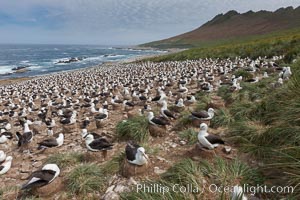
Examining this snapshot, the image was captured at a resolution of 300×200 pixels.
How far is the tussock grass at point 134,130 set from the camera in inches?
315

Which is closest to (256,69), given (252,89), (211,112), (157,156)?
(252,89)

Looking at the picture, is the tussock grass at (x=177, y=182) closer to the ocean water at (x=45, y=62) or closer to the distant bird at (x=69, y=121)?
the distant bird at (x=69, y=121)

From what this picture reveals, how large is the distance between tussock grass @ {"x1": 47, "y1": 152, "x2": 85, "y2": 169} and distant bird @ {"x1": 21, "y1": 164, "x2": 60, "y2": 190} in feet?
3.36

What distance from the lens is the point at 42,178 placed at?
18.5ft

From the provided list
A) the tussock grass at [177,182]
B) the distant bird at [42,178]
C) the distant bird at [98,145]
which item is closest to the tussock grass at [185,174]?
the tussock grass at [177,182]

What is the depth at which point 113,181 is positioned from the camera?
585 cm

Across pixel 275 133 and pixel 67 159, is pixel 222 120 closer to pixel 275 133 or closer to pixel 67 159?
pixel 275 133

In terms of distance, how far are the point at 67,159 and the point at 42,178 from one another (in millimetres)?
1442

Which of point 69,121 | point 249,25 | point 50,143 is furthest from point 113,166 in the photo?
point 249,25

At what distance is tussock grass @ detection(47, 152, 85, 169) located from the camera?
6.97 meters

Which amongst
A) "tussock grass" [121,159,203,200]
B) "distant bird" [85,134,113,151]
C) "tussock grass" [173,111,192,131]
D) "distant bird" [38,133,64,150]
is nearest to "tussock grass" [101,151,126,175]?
"distant bird" [85,134,113,151]

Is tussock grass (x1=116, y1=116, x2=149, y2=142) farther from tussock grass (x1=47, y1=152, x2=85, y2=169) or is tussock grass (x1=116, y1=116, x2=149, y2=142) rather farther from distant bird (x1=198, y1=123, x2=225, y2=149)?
distant bird (x1=198, y1=123, x2=225, y2=149)

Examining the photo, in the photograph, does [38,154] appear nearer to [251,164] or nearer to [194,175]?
[194,175]

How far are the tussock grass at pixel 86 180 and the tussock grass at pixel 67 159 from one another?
98cm
